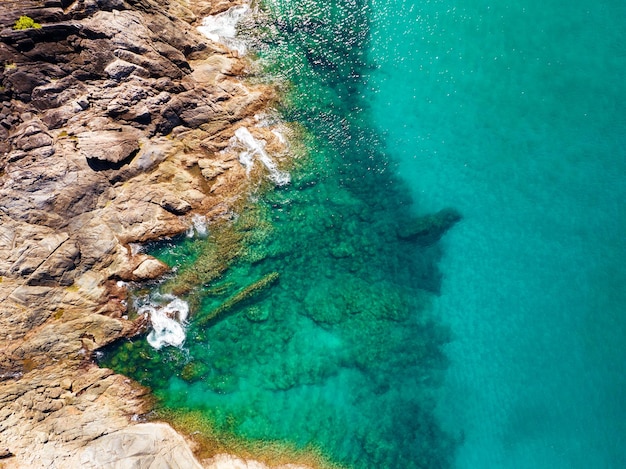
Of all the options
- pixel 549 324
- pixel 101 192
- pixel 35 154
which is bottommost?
pixel 549 324

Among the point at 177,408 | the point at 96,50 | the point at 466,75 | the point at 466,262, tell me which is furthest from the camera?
the point at 466,75

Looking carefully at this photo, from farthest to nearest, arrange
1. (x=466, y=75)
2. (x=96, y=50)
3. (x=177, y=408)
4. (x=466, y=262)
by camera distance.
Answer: (x=466, y=75) → (x=466, y=262) → (x=96, y=50) → (x=177, y=408)

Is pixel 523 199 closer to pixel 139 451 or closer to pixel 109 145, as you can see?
pixel 109 145

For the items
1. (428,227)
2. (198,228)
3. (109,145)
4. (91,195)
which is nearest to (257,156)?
(198,228)

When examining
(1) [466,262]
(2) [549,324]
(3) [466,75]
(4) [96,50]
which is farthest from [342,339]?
(4) [96,50]

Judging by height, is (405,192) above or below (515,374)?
above

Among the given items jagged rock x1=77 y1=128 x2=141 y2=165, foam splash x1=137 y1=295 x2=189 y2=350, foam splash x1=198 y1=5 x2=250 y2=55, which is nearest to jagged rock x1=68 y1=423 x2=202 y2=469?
foam splash x1=137 y1=295 x2=189 y2=350

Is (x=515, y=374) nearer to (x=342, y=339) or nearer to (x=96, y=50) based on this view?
(x=342, y=339)
